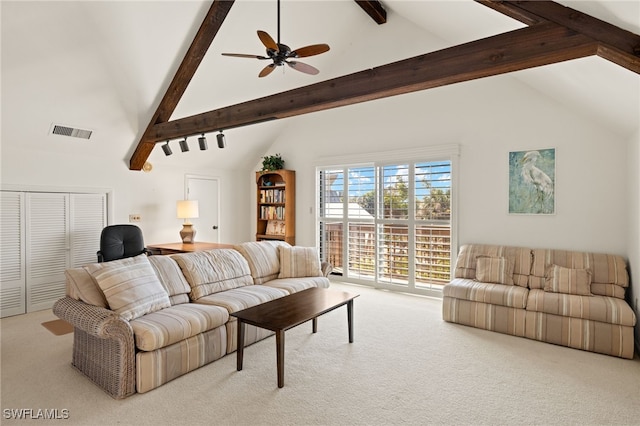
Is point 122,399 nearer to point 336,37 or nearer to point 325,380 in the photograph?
point 325,380

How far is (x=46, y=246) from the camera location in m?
4.61

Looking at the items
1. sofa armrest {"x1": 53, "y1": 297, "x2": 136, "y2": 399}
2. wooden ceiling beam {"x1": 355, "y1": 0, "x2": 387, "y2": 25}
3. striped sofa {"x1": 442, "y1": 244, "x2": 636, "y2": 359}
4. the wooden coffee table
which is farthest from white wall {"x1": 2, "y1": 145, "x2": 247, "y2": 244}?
striped sofa {"x1": 442, "y1": 244, "x2": 636, "y2": 359}

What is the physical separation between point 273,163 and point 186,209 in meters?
1.76

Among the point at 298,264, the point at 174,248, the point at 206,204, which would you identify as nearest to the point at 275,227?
the point at 206,204

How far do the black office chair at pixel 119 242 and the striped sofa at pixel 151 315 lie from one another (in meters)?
1.52

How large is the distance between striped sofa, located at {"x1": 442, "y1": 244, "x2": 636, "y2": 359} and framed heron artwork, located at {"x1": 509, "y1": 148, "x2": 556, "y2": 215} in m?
0.52

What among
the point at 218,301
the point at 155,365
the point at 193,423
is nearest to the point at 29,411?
the point at 155,365

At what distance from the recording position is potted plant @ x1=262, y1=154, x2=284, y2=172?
657 centimetres

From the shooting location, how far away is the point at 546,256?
395 cm

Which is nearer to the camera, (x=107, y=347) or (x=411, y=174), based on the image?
(x=107, y=347)

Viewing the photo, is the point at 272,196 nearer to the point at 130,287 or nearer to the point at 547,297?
the point at 130,287

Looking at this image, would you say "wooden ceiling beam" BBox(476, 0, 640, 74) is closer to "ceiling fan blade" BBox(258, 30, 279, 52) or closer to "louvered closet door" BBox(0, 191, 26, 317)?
"ceiling fan blade" BBox(258, 30, 279, 52)

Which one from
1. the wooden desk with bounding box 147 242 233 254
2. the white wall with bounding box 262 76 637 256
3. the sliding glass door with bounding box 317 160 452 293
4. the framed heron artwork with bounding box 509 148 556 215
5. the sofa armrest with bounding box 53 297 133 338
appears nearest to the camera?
the sofa armrest with bounding box 53 297 133 338

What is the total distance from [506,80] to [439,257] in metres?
2.42
